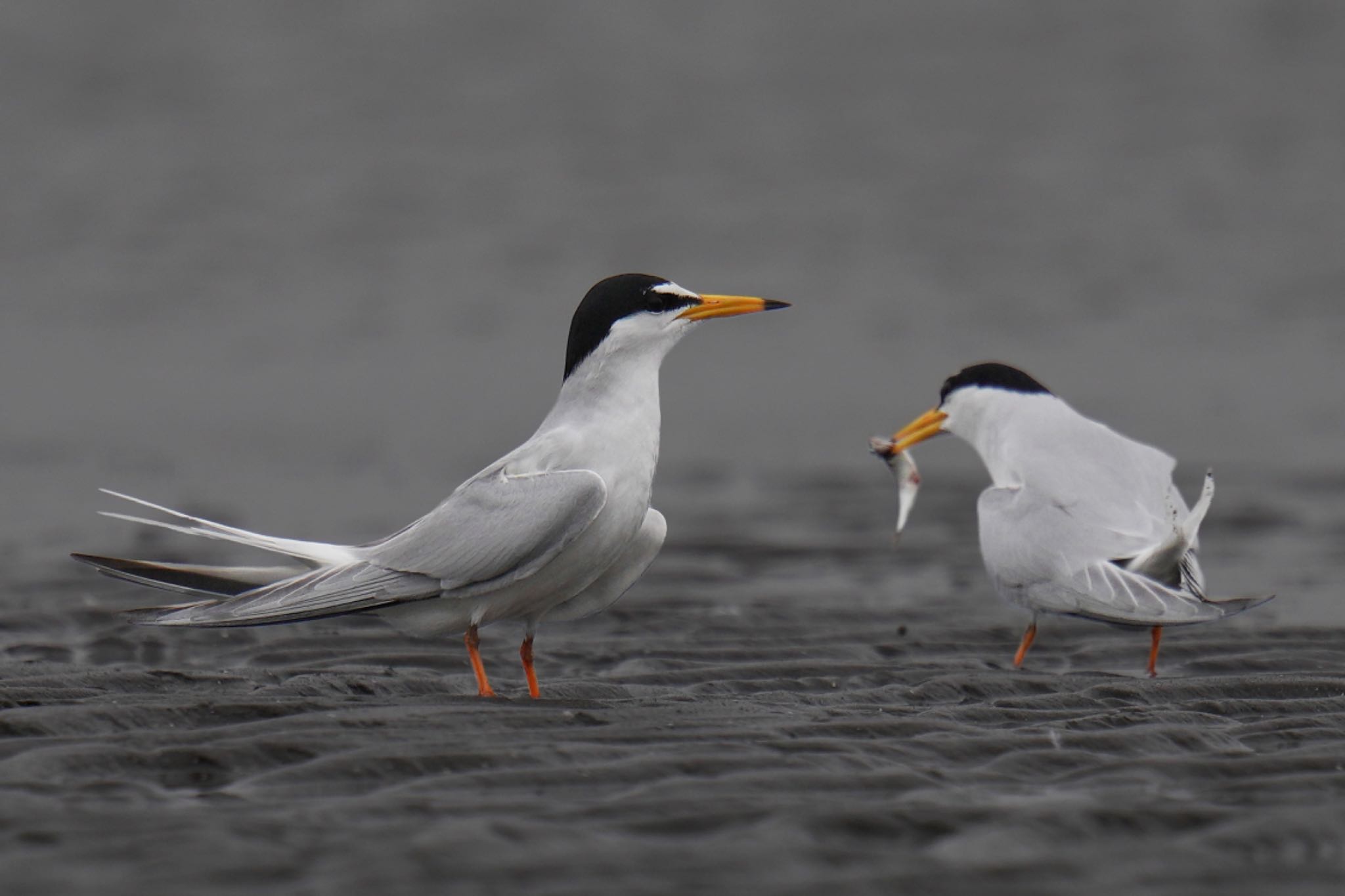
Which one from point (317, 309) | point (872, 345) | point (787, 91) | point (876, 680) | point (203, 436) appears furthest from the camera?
point (787, 91)

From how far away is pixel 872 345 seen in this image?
16438 mm

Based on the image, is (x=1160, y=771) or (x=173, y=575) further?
(x=173, y=575)

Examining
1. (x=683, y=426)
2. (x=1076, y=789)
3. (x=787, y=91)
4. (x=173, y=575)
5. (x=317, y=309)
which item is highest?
(x=787, y=91)

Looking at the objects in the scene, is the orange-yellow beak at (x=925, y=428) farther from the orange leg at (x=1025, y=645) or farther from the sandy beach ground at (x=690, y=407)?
the orange leg at (x=1025, y=645)

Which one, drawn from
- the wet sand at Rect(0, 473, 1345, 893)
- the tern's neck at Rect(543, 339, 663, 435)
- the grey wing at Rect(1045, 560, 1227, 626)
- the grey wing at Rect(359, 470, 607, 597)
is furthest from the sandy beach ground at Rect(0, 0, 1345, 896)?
the tern's neck at Rect(543, 339, 663, 435)

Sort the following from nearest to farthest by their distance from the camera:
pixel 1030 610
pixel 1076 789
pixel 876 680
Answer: pixel 1076 789
pixel 876 680
pixel 1030 610

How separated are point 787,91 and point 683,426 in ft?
44.6

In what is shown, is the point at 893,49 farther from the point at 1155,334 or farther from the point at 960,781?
the point at 960,781

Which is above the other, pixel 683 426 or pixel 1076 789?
pixel 683 426

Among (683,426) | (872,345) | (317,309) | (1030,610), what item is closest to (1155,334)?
(872,345)

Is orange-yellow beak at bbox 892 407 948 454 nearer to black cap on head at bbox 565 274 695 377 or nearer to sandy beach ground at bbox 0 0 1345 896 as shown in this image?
sandy beach ground at bbox 0 0 1345 896

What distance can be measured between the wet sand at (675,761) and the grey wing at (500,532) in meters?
0.42

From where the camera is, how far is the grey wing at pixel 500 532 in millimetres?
5910

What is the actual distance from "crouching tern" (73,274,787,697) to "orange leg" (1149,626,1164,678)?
75.6 inches
